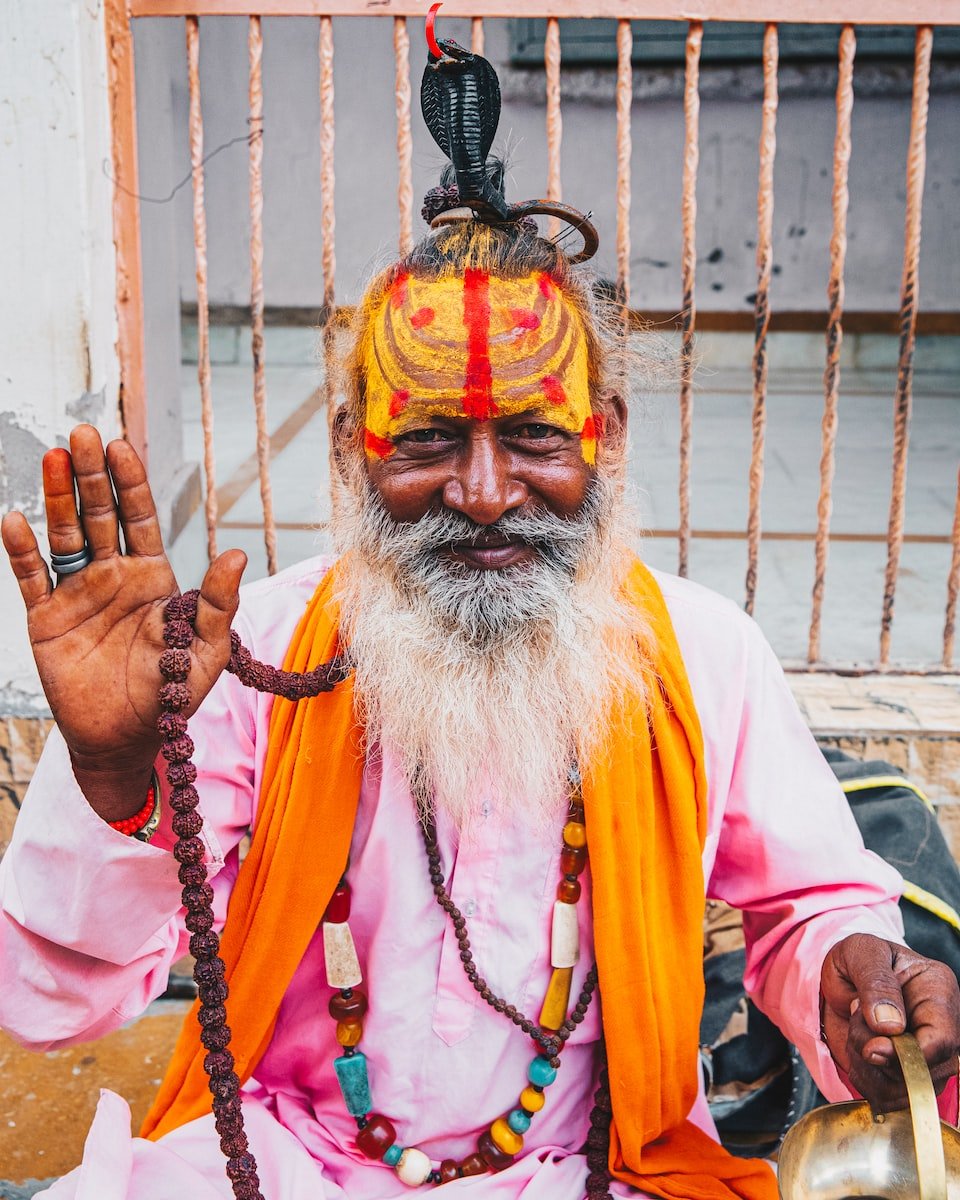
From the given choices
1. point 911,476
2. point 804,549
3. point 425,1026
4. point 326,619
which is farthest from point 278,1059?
point 911,476

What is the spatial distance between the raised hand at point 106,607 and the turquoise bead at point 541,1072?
2.39ft

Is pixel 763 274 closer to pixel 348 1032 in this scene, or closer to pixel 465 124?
pixel 465 124

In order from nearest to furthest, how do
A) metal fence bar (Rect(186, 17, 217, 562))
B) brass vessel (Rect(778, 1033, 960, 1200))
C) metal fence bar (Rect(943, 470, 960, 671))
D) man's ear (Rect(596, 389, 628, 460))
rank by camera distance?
brass vessel (Rect(778, 1033, 960, 1200)), man's ear (Rect(596, 389, 628, 460)), metal fence bar (Rect(186, 17, 217, 562)), metal fence bar (Rect(943, 470, 960, 671))

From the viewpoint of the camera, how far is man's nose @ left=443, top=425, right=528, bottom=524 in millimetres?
1744

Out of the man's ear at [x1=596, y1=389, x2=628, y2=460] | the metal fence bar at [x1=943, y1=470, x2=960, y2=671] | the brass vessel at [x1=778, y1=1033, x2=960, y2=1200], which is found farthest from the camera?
the metal fence bar at [x1=943, y1=470, x2=960, y2=671]

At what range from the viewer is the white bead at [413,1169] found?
5.80 feet

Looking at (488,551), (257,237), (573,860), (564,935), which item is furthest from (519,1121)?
(257,237)

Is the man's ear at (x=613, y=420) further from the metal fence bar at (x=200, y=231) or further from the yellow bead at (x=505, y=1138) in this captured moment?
the metal fence bar at (x=200, y=231)

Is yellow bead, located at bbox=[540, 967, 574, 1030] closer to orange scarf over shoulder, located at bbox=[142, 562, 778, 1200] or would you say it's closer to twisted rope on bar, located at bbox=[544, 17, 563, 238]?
orange scarf over shoulder, located at bbox=[142, 562, 778, 1200]

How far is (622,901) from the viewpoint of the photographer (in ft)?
5.76

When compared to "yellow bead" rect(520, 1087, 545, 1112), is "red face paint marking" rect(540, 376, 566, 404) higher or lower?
higher

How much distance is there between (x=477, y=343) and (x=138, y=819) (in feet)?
2.66

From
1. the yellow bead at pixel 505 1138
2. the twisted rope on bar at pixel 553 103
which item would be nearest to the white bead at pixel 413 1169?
the yellow bead at pixel 505 1138

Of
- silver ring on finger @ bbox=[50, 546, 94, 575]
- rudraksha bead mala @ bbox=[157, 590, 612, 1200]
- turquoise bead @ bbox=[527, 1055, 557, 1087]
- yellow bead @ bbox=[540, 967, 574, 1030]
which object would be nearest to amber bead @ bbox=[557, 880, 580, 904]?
rudraksha bead mala @ bbox=[157, 590, 612, 1200]
